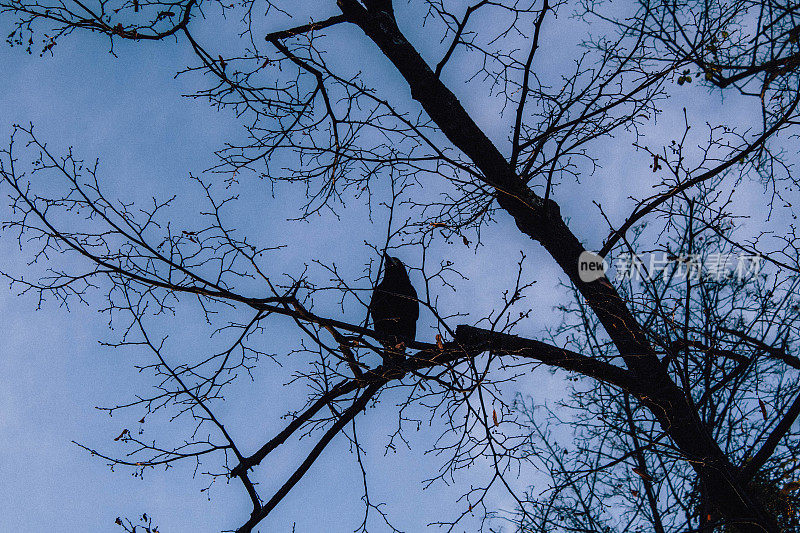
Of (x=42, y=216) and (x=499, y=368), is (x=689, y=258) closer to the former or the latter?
(x=499, y=368)

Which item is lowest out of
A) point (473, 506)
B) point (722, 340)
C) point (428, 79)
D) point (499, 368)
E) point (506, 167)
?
point (473, 506)

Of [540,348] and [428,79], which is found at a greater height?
[428,79]

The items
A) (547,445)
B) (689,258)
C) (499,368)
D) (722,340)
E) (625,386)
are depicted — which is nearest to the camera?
(499,368)

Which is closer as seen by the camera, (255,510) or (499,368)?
(499,368)

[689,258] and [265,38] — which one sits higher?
[265,38]

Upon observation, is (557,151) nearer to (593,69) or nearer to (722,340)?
(593,69)

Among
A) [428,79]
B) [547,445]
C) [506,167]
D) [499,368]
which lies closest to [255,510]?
[499,368]

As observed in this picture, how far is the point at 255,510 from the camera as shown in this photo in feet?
10.6

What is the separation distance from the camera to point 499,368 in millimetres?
2953

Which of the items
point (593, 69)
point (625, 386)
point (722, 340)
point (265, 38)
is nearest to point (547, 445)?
point (625, 386)

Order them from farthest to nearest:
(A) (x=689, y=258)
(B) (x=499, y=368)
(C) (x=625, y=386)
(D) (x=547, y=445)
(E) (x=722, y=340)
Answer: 1. (D) (x=547, y=445)
2. (C) (x=625, y=386)
3. (E) (x=722, y=340)
4. (A) (x=689, y=258)
5. (B) (x=499, y=368)

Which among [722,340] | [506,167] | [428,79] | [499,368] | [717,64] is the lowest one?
[722,340]

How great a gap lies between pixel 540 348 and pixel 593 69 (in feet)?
6.31

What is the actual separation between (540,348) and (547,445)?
362 cm
